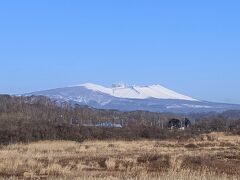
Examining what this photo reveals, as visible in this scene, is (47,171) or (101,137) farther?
(101,137)

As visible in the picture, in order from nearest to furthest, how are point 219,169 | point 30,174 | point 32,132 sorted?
point 30,174 → point 219,169 → point 32,132

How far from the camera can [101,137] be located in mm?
60531

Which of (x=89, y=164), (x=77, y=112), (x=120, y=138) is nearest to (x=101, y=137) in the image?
(x=120, y=138)

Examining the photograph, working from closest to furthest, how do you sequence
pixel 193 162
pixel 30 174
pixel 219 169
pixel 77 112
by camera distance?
pixel 30 174 < pixel 219 169 < pixel 193 162 < pixel 77 112

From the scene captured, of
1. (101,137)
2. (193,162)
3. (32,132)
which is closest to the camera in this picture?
(193,162)

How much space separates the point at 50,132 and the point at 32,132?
74.6 inches

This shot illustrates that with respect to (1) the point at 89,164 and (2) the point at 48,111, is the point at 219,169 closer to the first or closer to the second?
(1) the point at 89,164

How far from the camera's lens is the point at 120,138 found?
60.2 m

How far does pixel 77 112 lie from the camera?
141m

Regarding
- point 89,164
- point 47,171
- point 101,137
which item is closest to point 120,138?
point 101,137

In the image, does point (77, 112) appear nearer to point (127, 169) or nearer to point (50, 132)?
point (50, 132)

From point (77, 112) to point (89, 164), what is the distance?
383ft

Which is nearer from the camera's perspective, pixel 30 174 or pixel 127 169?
pixel 30 174

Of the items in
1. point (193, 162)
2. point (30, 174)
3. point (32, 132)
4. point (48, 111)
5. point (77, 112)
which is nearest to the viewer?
point (30, 174)
